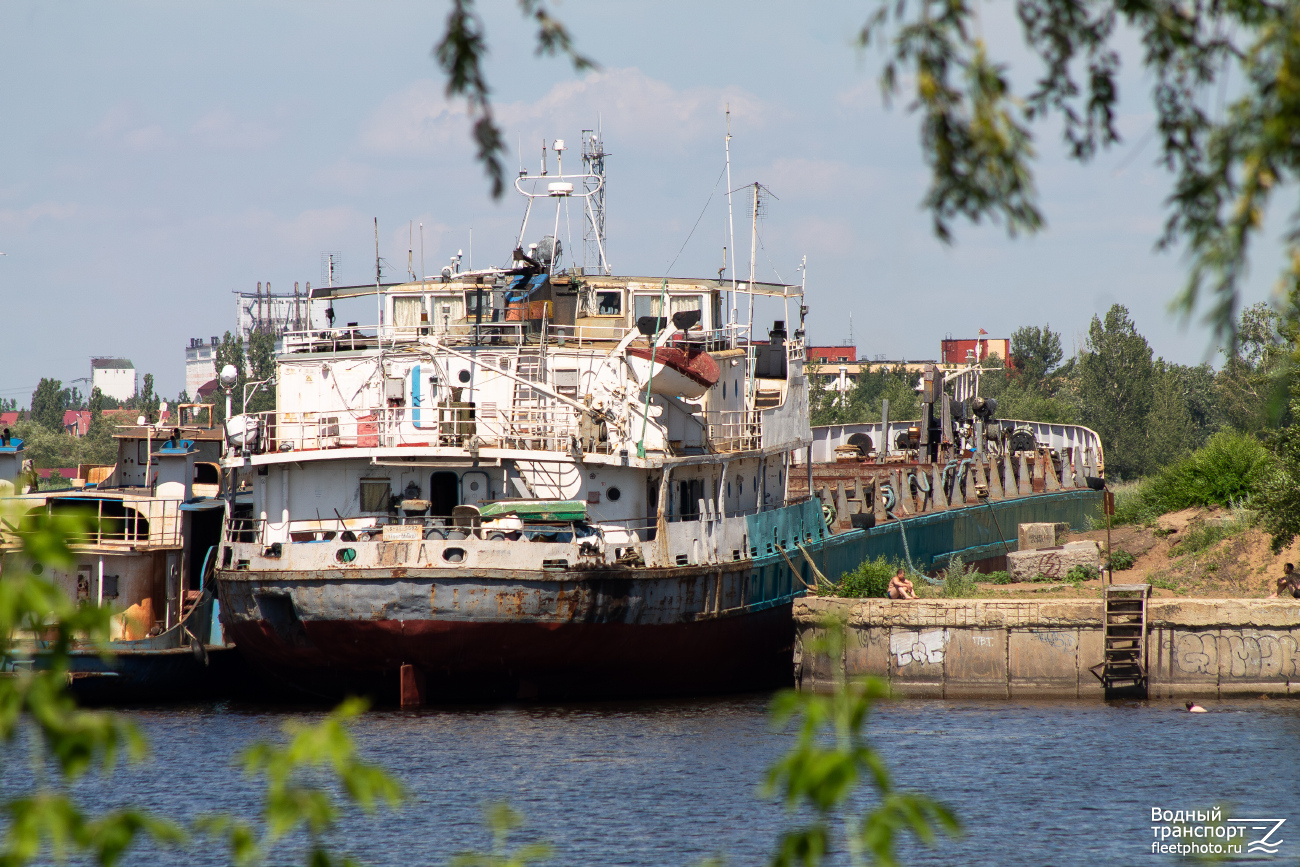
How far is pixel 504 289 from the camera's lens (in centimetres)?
2905

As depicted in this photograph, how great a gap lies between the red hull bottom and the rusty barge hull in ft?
0.08

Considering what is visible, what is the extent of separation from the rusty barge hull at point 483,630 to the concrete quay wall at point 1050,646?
2.42m

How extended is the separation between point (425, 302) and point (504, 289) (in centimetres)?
192

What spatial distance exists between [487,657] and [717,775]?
5.54 metres

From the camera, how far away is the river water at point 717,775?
1614cm

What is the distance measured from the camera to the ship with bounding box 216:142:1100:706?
23062mm

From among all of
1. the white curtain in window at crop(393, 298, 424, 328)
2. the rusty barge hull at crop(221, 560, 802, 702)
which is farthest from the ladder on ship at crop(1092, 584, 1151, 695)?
the white curtain in window at crop(393, 298, 424, 328)

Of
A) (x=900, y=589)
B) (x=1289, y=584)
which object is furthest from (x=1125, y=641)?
(x=1289, y=584)

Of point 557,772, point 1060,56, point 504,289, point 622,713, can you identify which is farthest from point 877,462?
point 1060,56

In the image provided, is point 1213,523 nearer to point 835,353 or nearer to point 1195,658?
point 1195,658

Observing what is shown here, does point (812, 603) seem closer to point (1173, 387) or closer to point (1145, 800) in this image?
point (1145, 800)

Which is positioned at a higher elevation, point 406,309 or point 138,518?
point 406,309

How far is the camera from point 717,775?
19.3 meters

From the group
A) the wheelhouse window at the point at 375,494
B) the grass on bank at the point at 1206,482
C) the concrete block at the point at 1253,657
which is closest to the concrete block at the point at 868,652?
the concrete block at the point at 1253,657
